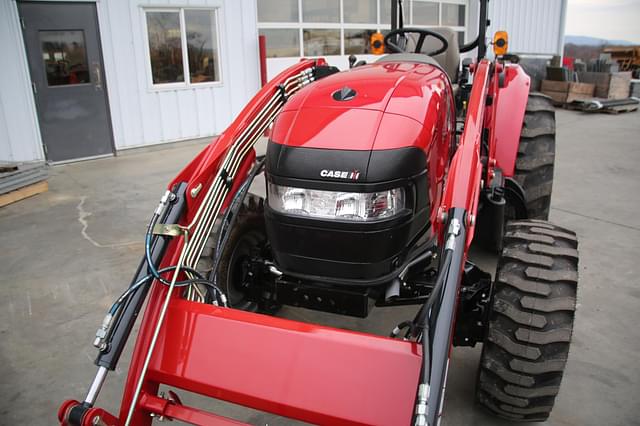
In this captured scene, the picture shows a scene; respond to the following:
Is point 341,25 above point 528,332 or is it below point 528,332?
above

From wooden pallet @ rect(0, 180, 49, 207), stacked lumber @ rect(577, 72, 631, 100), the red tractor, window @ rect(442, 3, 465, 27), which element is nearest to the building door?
wooden pallet @ rect(0, 180, 49, 207)

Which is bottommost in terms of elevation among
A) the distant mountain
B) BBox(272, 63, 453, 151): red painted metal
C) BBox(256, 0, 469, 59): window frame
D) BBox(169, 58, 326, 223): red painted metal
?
BBox(169, 58, 326, 223): red painted metal

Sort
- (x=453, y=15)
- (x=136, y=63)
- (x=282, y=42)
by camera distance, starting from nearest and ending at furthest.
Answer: (x=136, y=63), (x=282, y=42), (x=453, y=15)

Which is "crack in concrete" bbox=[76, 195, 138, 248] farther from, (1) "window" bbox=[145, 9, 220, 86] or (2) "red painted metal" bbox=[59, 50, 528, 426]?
(1) "window" bbox=[145, 9, 220, 86]

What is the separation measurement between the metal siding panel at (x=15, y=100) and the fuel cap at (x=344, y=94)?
5.81m

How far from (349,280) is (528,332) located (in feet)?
2.30

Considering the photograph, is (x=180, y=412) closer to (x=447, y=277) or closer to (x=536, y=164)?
(x=447, y=277)

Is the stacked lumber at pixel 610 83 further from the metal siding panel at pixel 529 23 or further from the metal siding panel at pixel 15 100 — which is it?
the metal siding panel at pixel 15 100

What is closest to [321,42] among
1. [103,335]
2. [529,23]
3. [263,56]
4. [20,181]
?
[263,56]

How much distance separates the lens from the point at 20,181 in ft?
18.9

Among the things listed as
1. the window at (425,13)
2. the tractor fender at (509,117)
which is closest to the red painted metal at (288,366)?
the tractor fender at (509,117)

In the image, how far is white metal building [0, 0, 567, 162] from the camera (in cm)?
675

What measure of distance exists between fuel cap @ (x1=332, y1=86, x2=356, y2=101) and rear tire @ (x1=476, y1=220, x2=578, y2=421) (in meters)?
0.92

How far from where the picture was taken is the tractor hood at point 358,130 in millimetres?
2074
